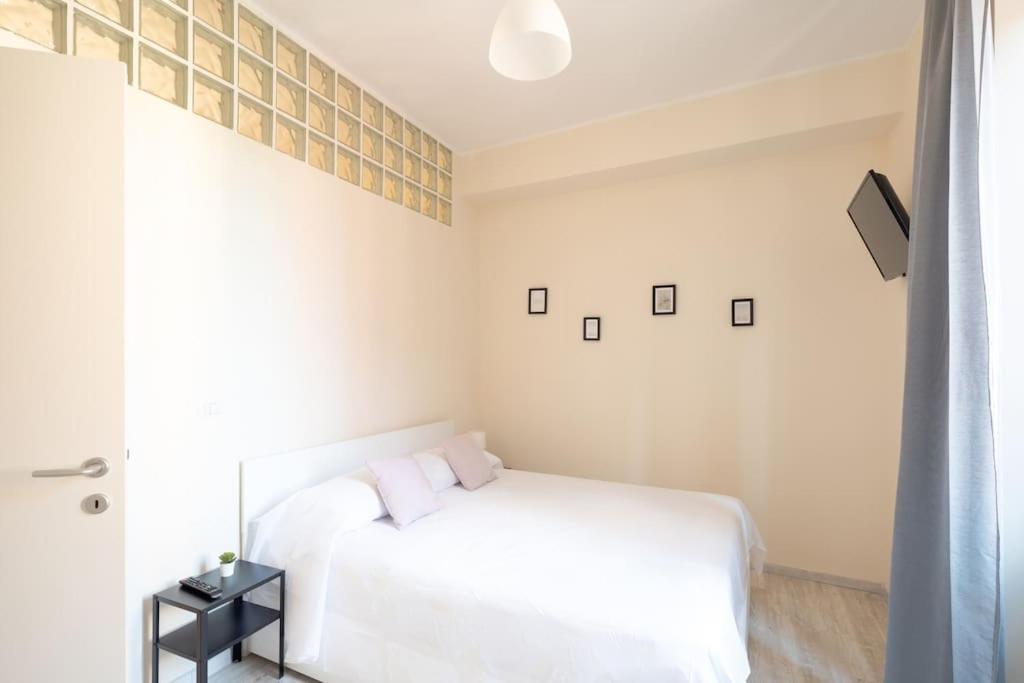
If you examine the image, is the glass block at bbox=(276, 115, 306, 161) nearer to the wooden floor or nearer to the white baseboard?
the wooden floor

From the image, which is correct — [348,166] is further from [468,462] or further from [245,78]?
[468,462]

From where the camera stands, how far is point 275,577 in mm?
2072

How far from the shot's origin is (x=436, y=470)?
290 centimetres

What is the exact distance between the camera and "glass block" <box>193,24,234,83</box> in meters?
2.14

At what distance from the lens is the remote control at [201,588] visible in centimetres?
188

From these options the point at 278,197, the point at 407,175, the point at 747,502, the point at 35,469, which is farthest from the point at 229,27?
the point at 747,502

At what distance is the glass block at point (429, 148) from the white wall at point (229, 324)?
59cm

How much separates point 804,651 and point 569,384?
84.3 inches

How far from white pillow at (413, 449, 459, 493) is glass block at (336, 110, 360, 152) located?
1949mm

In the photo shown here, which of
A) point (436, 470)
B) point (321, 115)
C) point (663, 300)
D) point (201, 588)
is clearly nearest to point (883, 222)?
point (663, 300)

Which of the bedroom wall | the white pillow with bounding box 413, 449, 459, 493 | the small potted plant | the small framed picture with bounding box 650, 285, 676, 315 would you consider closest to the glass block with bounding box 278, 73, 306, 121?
the bedroom wall

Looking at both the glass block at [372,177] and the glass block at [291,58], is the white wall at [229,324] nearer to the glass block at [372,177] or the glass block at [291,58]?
the glass block at [372,177]

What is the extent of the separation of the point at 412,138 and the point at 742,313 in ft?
8.59

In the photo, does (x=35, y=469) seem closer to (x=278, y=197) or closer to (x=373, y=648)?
(x=373, y=648)
